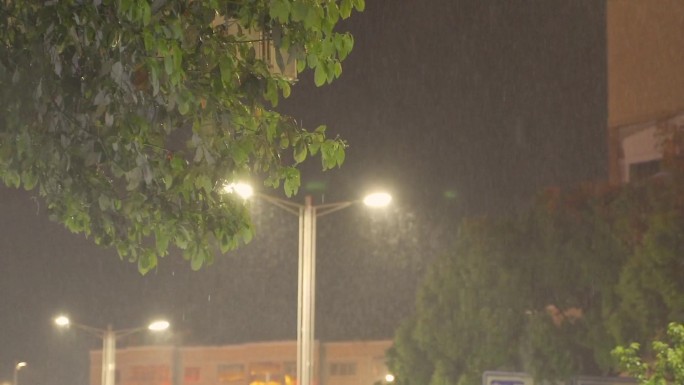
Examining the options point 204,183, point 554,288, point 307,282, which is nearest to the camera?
point 204,183

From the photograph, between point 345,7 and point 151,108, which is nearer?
point 151,108

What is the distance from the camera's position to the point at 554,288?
89.9 feet

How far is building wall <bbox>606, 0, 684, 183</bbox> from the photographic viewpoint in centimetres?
3625

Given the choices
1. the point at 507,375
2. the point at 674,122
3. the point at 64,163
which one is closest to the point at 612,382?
the point at 507,375

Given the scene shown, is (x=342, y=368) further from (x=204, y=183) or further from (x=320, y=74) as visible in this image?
(x=320, y=74)

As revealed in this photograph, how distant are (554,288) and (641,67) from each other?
11.6 metres

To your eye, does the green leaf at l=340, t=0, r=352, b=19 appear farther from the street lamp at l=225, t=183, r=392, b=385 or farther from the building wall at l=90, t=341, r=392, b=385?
the building wall at l=90, t=341, r=392, b=385

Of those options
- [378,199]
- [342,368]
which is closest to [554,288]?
[378,199]

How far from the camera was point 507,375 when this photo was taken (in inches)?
798

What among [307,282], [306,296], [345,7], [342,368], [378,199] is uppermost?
[378,199]

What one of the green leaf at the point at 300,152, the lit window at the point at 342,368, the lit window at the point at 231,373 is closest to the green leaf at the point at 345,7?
the green leaf at the point at 300,152

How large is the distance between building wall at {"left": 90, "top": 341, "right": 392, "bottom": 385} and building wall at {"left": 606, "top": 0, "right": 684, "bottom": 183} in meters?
14.7

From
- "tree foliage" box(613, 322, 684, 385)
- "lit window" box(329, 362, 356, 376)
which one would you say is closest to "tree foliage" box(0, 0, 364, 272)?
"tree foliage" box(613, 322, 684, 385)

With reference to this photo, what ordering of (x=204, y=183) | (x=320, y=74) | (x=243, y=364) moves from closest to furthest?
(x=320, y=74) → (x=204, y=183) → (x=243, y=364)
